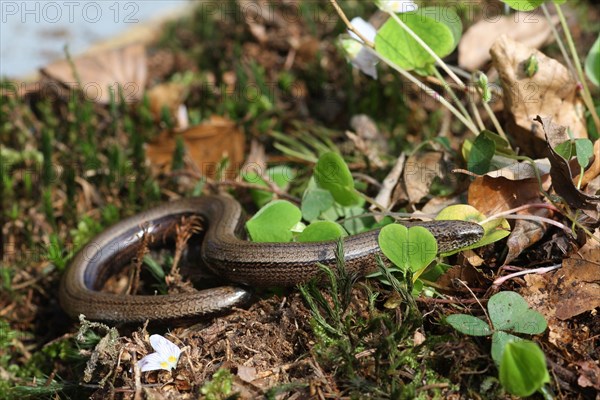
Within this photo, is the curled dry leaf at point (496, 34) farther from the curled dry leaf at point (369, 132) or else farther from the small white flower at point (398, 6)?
the small white flower at point (398, 6)

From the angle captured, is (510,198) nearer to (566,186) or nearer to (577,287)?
(566,186)

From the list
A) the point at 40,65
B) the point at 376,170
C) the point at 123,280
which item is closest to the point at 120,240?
the point at 123,280

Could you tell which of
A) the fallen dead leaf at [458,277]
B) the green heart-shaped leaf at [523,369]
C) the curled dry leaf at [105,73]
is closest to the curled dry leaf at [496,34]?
the fallen dead leaf at [458,277]

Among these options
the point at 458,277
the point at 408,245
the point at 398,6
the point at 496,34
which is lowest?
the point at 458,277

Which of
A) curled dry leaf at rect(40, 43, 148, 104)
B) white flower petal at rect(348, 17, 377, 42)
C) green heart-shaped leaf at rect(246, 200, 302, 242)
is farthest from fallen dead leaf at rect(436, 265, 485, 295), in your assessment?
curled dry leaf at rect(40, 43, 148, 104)

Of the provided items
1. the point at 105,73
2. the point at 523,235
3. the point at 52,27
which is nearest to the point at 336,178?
the point at 523,235

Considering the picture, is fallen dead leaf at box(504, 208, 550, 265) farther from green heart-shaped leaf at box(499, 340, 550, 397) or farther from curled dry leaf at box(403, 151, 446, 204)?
green heart-shaped leaf at box(499, 340, 550, 397)

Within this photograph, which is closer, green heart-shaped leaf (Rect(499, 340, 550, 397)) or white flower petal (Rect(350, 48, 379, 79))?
green heart-shaped leaf (Rect(499, 340, 550, 397))
